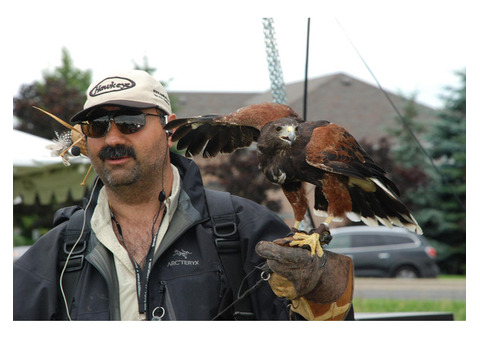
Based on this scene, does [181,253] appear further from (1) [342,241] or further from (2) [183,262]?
(1) [342,241]

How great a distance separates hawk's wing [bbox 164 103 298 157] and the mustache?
0.18 m

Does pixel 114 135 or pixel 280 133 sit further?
pixel 114 135

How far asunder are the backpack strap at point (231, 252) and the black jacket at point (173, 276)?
23 mm

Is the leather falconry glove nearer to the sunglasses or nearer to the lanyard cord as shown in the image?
the lanyard cord

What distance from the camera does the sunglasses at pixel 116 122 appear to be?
7.43ft

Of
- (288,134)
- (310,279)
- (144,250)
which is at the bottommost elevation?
(310,279)

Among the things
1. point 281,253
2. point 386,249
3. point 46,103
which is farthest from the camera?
point 46,103

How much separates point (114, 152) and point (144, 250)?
42 centimetres

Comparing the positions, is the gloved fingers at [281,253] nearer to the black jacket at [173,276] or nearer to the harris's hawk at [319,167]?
the harris's hawk at [319,167]

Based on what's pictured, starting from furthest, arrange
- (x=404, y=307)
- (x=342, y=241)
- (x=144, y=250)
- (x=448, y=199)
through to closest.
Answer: (x=448, y=199), (x=342, y=241), (x=404, y=307), (x=144, y=250)

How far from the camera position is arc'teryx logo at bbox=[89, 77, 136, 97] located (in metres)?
2.30

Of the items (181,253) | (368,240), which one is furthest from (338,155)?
(368,240)

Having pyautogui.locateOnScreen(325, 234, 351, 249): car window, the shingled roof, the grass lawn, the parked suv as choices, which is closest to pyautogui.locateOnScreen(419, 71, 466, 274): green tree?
the parked suv

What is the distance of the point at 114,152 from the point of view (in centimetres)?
225
